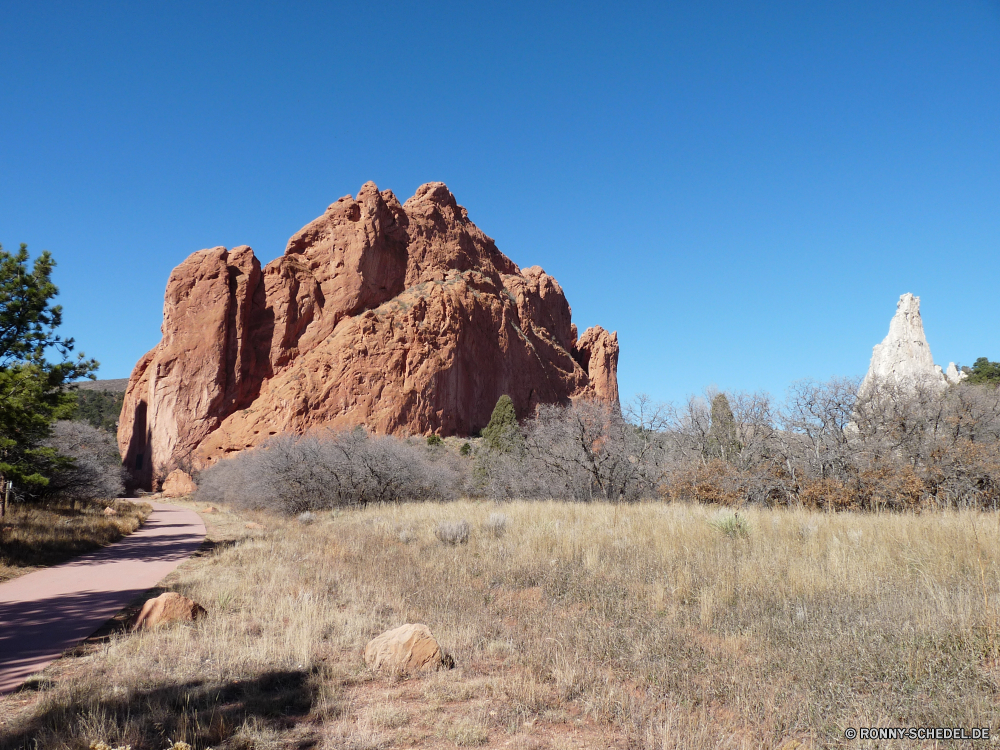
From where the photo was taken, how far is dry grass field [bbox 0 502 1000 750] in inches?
124

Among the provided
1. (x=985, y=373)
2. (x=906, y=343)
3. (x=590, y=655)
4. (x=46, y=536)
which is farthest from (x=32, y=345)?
(x=906, y=343)

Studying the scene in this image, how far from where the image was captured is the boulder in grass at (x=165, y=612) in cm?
545

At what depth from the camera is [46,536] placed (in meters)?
11.2

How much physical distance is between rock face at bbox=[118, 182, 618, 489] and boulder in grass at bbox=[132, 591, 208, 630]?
125 feet

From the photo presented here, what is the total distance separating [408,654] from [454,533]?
5851 millimetres

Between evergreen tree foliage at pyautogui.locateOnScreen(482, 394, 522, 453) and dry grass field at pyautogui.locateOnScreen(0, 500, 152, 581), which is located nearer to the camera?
dry grass field at pyautogui.locateOnScreen(0, 500, 152, 581)

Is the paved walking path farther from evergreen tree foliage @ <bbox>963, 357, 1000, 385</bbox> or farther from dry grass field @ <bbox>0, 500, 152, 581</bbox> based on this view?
evergreen tree foliage @ <bbox>963, 357, 1000, 385</bbox>

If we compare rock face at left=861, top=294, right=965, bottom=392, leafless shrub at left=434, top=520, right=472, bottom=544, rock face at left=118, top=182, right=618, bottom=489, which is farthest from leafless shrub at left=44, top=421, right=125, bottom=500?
rock face at left=861, top=294, right=965, bottom=392

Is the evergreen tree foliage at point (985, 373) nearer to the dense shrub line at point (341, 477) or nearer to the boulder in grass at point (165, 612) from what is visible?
the dense shrub line at point (341, 477)

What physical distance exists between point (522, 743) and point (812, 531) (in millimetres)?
6277

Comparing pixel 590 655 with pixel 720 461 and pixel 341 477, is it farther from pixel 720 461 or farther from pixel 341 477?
pixel 341 477

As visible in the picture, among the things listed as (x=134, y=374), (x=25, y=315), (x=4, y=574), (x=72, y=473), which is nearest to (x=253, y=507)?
(x=72, y=473)

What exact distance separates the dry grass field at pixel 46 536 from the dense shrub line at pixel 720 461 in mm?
7142

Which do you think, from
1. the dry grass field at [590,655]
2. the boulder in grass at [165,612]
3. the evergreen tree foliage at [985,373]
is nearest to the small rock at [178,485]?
the dry grass field at [590,655]
